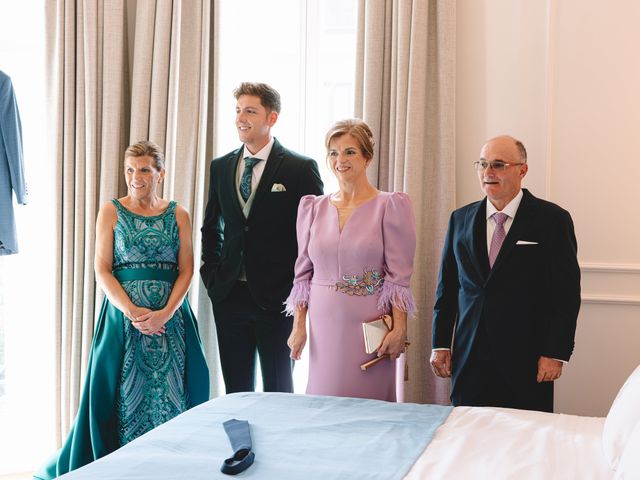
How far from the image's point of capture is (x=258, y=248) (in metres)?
2.97

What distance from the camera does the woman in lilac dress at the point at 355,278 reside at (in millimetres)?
2523

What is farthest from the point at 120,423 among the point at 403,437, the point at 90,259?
the point at 403,437

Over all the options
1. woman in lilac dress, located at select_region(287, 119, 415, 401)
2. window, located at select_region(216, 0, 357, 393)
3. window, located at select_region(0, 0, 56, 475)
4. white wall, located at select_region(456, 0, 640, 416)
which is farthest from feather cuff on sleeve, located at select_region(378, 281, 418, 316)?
window, located at select_region(0, 0, 56, 475)

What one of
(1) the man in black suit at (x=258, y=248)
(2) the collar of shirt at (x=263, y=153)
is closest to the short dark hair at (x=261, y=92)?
(1) the man in black suit at (x=258, y=248)

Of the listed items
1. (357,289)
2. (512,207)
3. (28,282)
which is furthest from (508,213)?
(28,282)

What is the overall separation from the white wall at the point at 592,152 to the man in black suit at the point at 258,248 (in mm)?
1140

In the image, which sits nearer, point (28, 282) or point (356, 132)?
point (356, 132)

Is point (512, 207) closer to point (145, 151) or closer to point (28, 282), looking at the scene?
point (145, 151)

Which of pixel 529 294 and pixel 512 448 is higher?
pixel 529 294


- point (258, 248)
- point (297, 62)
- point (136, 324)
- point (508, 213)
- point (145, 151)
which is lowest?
point (136, 324)

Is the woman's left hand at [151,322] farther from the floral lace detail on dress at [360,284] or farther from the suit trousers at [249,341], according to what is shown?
the floral lace detail on dress at [360,284]

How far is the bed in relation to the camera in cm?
148

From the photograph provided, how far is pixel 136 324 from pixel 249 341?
0.49 meters

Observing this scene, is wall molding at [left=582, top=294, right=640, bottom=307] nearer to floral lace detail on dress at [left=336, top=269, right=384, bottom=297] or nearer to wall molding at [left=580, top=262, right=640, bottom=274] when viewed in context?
wall molding at [left=580, top=262, right=640, bottom=274]
